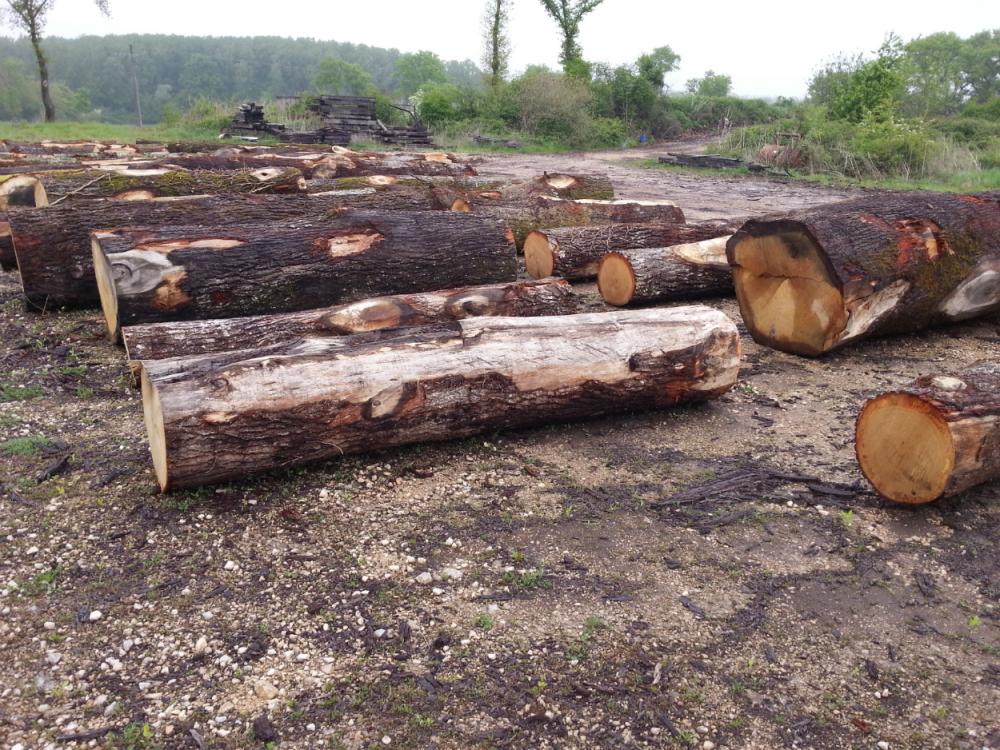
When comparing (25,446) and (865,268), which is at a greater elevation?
(865,268)

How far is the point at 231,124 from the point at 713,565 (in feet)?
91.9

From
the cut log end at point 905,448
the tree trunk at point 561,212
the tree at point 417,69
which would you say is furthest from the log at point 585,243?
the tree at point 417,69

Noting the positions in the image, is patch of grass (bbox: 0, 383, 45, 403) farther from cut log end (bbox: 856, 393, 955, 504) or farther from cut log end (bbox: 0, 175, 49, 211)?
cut log end (bbox: 856, 393, 955, 504)

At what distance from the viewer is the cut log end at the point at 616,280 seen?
6.74 meters

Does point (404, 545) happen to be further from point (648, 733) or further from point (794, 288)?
point (794, 288)

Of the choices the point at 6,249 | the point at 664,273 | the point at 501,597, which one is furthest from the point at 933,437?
the point at 6,249

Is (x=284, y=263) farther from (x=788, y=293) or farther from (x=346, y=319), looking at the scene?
(x=788, y=293)

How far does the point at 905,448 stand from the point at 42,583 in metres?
3.90

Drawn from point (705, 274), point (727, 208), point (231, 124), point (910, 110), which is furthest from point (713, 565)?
point (910, 110)

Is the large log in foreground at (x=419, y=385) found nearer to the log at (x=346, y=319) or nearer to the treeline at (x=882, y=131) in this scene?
the log at (x=346, y=319)

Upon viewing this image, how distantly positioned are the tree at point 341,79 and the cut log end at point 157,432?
54.4 m

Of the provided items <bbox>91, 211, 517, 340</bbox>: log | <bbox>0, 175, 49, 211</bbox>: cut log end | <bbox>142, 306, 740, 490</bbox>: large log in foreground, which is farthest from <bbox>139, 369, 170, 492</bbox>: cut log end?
<bbox>0, 175, 49, 211</bbox>: cut log end

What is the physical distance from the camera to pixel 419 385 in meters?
3.91

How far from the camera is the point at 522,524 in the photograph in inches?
135
